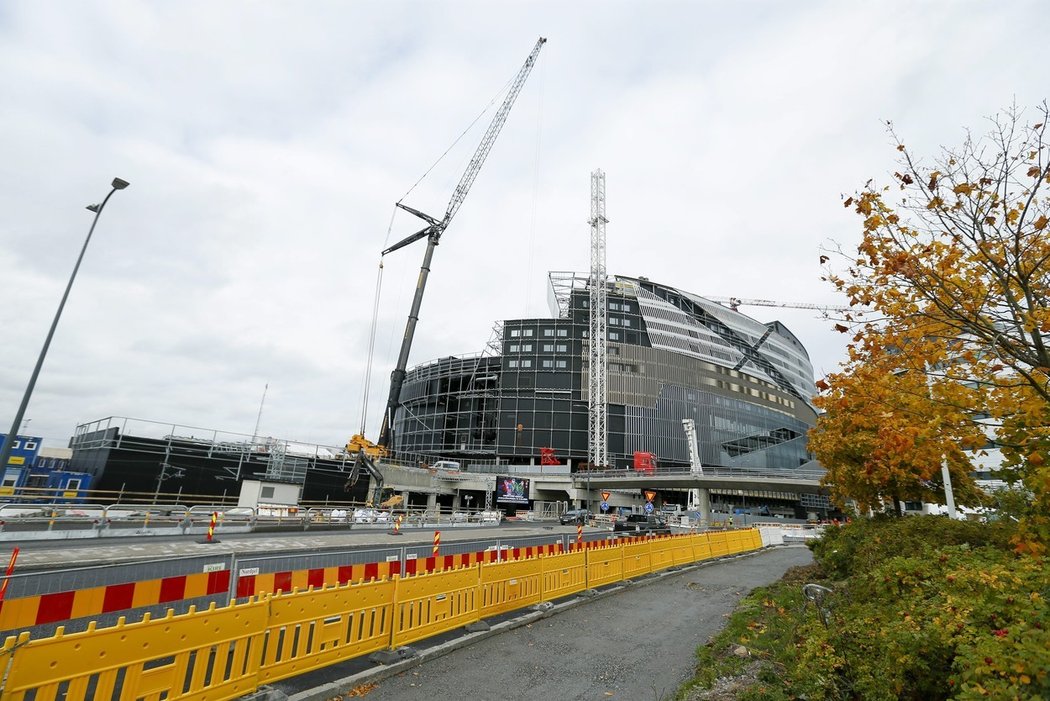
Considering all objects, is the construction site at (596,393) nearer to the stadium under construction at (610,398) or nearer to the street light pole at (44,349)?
the stadium under construction at (610,398)

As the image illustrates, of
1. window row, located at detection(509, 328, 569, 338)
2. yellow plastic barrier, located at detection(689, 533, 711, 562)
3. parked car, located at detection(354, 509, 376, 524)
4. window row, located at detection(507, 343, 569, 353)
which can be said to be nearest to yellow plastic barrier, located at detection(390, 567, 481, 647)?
yellow plastic barrier, located at detection(689, 533, 711, 562)

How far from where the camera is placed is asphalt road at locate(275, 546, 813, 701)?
246 inches

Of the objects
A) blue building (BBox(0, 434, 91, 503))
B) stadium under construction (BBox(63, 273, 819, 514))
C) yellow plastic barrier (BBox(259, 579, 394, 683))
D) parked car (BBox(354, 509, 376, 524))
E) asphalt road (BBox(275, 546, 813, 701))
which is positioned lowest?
asphalt road (BBox(275, 546, 813, 701))

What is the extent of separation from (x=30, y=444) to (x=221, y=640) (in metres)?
51.9

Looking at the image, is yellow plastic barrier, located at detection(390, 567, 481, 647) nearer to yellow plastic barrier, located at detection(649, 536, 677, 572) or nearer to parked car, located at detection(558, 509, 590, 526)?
yellow plastic barrier, located at detection(649, 536, 677, 572)

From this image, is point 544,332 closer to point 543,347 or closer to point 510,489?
point 543,347

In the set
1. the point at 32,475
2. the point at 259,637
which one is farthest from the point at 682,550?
the point at 32,475

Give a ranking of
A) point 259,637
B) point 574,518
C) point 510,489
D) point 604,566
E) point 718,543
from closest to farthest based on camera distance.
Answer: point 259,637 < point 604,566 < point 718,543 < point 574,518 < point 510,489

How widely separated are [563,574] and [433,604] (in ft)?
14.8

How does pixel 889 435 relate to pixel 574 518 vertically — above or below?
above

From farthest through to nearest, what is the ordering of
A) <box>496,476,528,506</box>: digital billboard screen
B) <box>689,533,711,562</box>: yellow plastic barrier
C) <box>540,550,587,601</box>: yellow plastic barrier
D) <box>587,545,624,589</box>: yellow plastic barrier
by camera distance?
<box>496,476,528,506</box>: digital billboard screen → <box>689,533,711,562</box>: yellow plastic barrier → <box>587,545,624,589</box>: yellow plastic barrier → <box>540,550,587,601</box>: yellow plastic barrier

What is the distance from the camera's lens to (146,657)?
462cm

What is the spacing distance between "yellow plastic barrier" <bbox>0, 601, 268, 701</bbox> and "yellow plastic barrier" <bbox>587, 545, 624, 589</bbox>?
8.87m

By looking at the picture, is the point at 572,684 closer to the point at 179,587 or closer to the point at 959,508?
the point at 179,587
